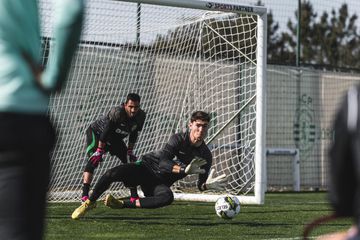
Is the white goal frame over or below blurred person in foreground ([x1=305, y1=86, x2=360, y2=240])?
over

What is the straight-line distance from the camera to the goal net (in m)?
13.5

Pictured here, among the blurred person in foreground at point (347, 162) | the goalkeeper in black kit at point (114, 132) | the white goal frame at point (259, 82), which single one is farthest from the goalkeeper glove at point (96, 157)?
the blurred person in foreground at point (347, 162)

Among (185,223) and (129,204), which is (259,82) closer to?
(129,204)

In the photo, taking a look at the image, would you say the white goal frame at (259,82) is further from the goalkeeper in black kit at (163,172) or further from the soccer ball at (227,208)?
the soccer ball at (227,208)

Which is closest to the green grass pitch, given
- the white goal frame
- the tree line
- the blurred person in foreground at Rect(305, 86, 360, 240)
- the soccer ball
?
the soccer ball

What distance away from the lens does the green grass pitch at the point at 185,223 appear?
8305 mm

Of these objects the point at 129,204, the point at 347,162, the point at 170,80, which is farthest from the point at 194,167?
the point at 347,162

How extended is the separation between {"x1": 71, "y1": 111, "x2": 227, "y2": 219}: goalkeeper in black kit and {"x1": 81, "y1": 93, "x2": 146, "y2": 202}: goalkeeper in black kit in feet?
3.90

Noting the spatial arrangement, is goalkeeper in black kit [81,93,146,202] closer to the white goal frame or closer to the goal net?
the goal net

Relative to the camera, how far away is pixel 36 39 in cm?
265

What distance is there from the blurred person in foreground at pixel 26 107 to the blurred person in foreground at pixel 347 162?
2.68ft

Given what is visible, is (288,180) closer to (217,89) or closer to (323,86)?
(323,86)

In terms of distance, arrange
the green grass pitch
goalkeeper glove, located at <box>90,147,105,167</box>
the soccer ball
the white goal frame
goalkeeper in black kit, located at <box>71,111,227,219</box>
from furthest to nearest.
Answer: the white goal frame → goalkeeper glove, located at <box>90,147,105,167</box> → goalkeeper in black kit, located at <box>71,111,227,219</box> → the soccer ball → the green grass pitch

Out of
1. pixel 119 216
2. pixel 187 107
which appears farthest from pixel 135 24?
pixel 119 216
